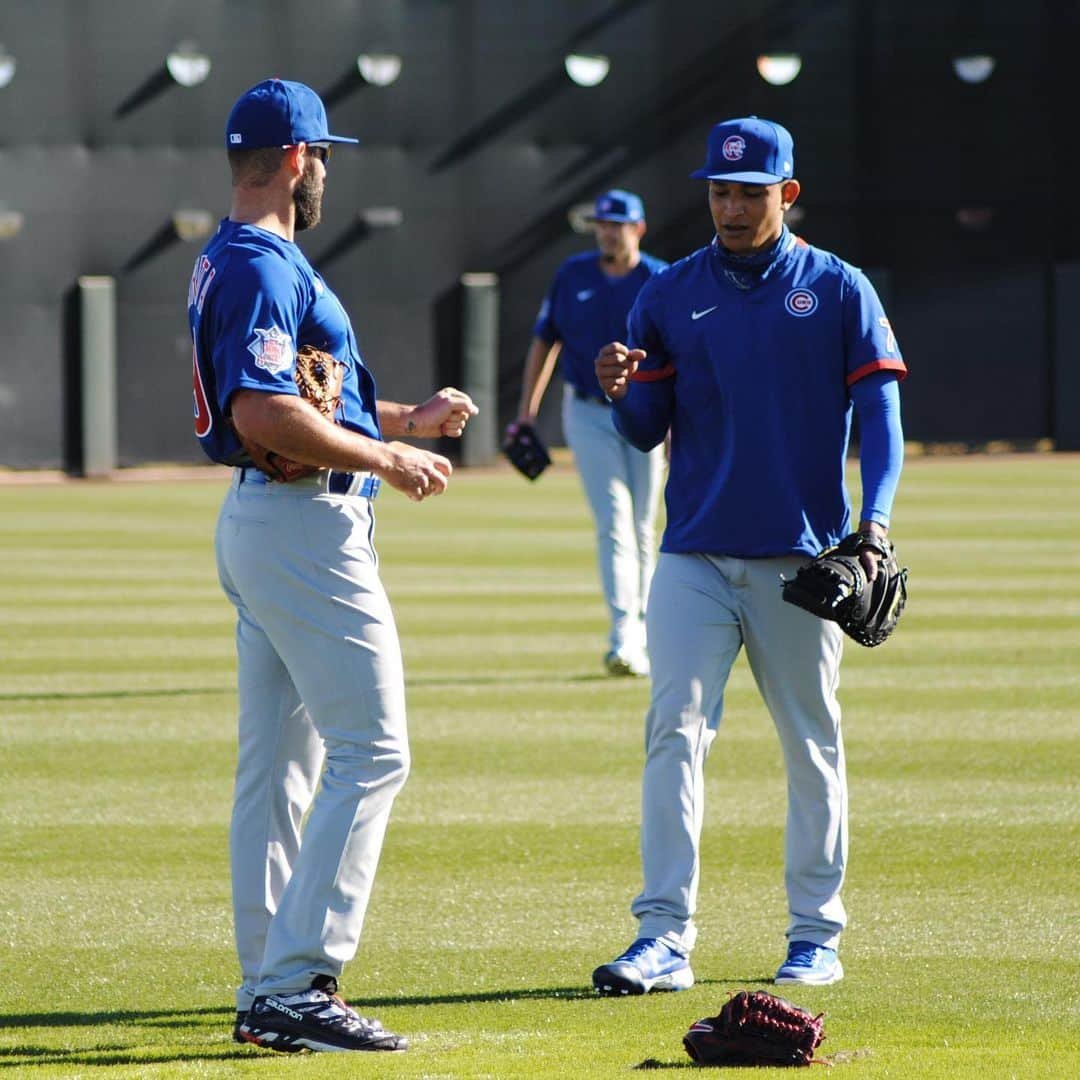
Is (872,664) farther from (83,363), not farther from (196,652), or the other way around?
(83,363)

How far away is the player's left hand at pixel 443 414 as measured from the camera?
5.23 m

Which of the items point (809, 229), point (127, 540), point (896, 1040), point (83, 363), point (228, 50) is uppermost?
point (228, 50)

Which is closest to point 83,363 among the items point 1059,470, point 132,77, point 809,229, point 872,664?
point 132,77

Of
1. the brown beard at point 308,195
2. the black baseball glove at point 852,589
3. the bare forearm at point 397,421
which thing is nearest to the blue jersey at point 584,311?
the black baseball glove at point 852,589

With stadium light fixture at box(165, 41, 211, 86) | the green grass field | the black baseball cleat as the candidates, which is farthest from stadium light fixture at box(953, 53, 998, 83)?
the black baseball cleat

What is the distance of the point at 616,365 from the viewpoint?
565cm

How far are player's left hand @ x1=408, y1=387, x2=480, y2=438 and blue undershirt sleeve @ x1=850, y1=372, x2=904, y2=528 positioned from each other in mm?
1087

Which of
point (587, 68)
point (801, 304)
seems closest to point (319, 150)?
point (801, 304)

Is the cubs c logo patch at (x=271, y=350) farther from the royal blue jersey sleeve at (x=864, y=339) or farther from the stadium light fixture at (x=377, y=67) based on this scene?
the stadium light fixture at (x=377, y=67)

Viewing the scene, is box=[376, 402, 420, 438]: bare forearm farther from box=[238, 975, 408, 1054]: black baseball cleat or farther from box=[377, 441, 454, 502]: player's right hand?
box=[238, 975, 408, 1054]: black baseball cleat

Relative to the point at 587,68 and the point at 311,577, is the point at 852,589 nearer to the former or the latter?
the point at 311,577

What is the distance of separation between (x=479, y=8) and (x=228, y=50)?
11.9 ft

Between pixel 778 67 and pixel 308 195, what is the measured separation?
2618cm

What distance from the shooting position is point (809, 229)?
30.7 metres
